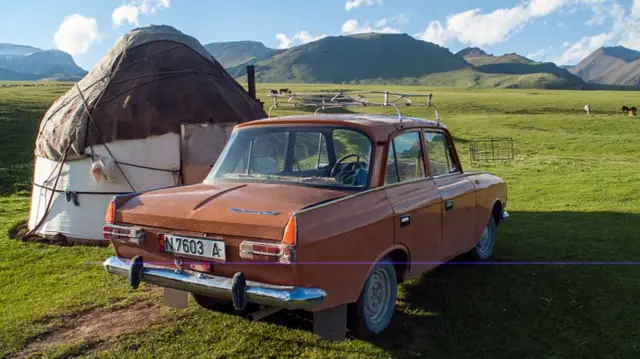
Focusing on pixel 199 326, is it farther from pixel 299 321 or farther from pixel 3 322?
pixel 3 322

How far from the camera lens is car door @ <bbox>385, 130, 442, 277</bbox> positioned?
190 inches

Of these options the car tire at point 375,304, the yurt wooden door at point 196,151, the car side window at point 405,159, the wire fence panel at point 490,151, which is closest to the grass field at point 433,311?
the car tire at point 375,304

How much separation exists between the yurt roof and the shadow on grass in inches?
204

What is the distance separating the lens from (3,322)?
533cm

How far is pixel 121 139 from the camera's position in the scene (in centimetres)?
912

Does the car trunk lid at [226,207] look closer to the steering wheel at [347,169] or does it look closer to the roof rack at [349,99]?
the steering wheel at [347,169]

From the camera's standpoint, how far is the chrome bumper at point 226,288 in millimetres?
3783

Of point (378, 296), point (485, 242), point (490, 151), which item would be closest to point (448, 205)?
point (378, 296)

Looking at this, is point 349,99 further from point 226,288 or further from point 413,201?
point 226,288

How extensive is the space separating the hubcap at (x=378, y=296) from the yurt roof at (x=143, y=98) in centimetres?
572

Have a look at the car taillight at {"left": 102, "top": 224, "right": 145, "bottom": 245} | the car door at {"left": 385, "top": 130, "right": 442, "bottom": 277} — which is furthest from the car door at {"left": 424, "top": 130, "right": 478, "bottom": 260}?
the car taillight at {"left": 102, "top": 224, "right": 145, "bottom": 245}

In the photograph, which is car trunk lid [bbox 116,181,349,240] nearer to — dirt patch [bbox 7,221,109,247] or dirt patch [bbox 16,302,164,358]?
dirt patch [bbox 16,302,164,358]

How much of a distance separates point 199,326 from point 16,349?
152 centimetres

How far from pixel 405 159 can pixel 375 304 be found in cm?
140
